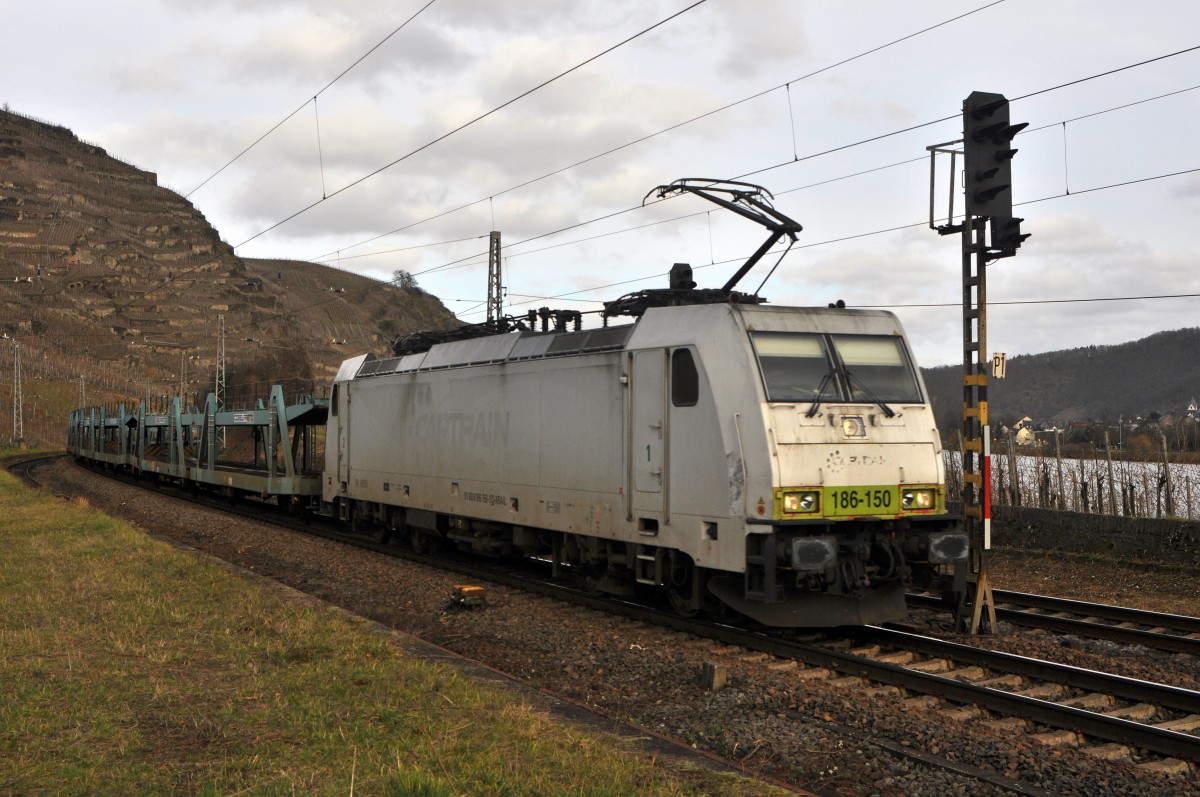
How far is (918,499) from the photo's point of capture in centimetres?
1023

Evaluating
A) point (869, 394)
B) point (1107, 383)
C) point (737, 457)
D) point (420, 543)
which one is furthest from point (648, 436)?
point (1107, 383)

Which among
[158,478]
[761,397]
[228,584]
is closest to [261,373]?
[158,478]

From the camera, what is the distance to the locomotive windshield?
10.1 m

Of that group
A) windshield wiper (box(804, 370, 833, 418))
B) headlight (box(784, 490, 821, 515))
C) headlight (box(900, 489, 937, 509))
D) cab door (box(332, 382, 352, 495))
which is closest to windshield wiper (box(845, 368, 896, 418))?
windshield wiper (box(804, 370, 833, 418))

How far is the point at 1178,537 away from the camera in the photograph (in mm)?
15008

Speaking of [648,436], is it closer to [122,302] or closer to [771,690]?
[771,690]

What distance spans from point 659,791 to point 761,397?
194 inches

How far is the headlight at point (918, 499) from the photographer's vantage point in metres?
10.2

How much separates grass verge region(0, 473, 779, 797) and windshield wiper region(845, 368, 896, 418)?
4.87m

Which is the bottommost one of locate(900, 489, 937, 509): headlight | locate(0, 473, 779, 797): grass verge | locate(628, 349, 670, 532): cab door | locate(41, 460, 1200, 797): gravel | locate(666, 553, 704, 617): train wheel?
locate(41, 460, 1200, 797): gravel

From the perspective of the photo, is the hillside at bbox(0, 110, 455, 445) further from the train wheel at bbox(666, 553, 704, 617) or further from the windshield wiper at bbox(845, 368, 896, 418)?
the windshield wiper at bbox(845, 368, 896, 418)

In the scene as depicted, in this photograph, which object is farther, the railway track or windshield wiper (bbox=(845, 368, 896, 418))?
windshield wiper (bbox=(845, 368, 896, 418))

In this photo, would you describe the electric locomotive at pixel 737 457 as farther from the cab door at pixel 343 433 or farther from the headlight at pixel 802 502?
the cab door at pixel 343 433

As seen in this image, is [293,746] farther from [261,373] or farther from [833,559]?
[261,373]
